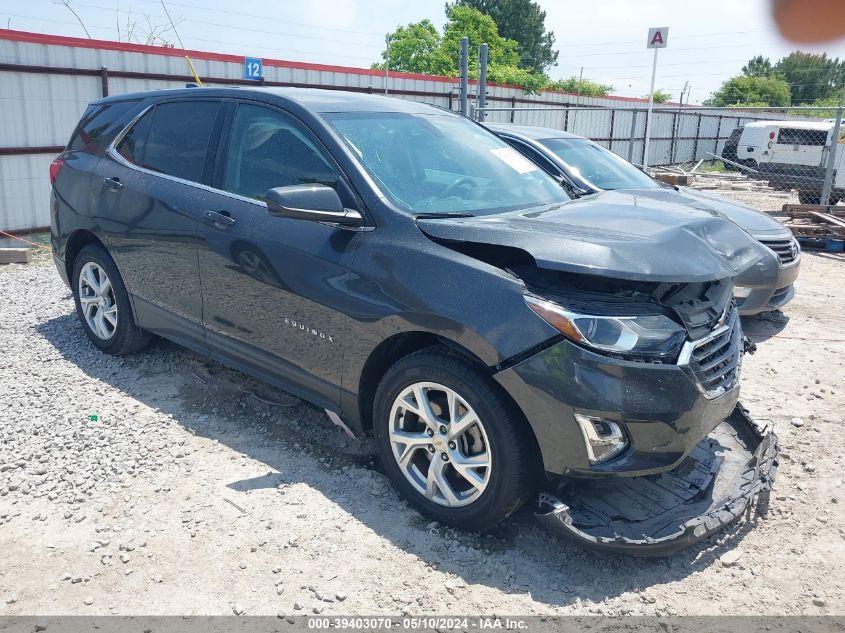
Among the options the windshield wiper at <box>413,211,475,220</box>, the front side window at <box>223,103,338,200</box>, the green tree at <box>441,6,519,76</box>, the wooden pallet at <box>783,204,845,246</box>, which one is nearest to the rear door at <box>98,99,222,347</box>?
the front side window at <box>223,103,338,200</box>

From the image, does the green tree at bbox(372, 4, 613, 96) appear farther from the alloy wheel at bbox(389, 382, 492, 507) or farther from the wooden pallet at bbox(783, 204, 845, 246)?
the alloy wheel at bbox(389, 382, 492, 507)

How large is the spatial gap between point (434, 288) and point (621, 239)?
31.7 inches

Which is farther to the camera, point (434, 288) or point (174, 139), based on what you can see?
point (174, 139)

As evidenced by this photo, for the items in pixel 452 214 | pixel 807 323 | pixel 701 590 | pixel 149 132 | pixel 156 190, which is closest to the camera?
pixel 701 590

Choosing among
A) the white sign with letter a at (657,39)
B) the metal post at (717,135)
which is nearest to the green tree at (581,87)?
the metal post at (717,135)

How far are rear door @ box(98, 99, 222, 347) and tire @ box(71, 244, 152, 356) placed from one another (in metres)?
0.15

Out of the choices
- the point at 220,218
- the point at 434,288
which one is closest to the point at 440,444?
the point at 434,288

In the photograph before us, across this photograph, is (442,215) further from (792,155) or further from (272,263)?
(792,155)

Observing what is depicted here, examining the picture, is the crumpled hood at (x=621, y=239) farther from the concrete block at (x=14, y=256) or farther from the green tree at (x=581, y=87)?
the green tree at (x=581, y=87)

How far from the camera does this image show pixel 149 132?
461 cm

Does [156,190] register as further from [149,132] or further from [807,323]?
[807,323]

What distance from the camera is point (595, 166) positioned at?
7160 millimetres

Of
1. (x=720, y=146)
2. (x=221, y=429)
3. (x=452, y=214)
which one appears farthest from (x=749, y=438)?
(x=720, y=146)

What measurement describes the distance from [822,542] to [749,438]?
58 centimetres
